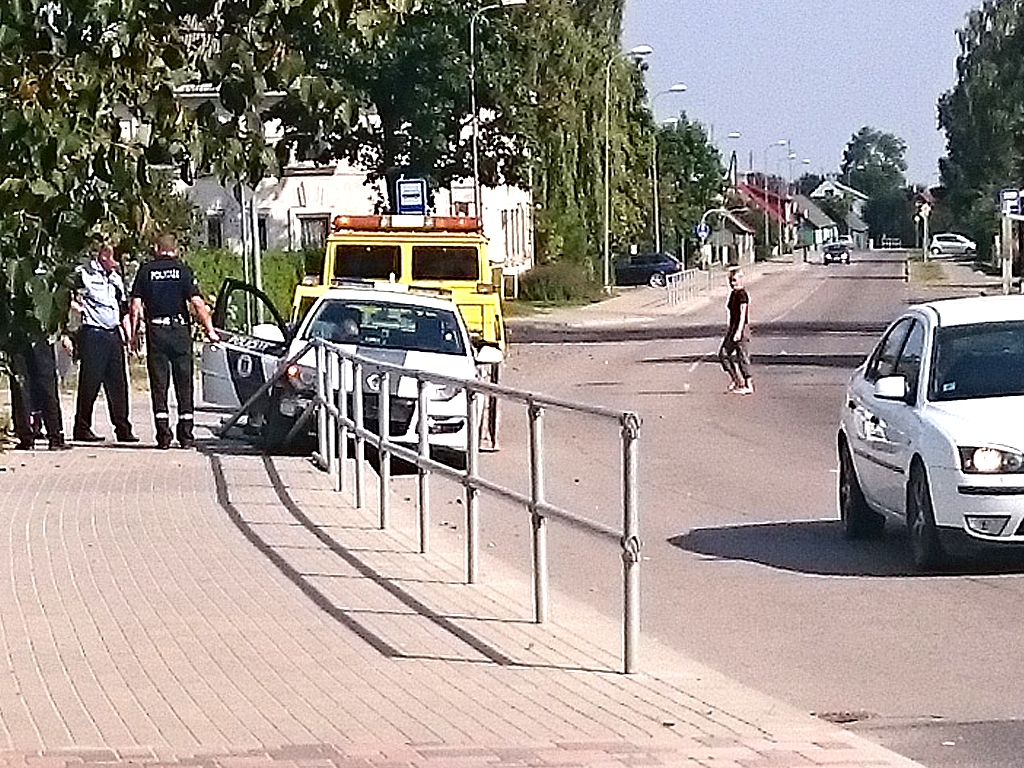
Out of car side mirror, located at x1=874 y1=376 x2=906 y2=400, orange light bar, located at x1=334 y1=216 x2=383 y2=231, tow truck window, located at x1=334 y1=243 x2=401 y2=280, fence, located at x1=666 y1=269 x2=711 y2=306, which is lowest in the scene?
fence, located at x1=666 y1=269 x2=711 y2=306

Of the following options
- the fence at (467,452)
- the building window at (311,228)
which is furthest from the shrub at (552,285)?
the fence at (467,452)

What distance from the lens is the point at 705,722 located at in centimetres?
807

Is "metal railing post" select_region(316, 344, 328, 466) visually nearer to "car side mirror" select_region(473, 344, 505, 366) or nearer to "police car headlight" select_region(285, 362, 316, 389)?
"police car headlight" select_region(285, 362, 316, 389)

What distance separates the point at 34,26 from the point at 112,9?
0.84 ft

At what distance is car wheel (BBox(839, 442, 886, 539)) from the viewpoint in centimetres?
1373

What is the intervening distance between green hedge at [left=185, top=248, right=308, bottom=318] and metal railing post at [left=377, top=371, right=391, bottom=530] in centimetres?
2277

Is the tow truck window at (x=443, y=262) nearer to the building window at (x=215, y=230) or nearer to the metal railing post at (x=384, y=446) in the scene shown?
the metal railing post at (x=384, y=446)

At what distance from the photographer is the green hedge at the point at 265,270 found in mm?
39031

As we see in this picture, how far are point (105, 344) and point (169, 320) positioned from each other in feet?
2.73

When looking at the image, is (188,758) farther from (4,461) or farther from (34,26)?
(4,461)

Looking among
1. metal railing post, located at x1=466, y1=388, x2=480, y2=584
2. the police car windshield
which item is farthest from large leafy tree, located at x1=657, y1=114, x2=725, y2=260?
metal railing post, located at x1=466, y1=388, x2=480, y2=584

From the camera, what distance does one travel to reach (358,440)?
15.3m

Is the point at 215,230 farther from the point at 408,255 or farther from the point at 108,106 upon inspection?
the point at 108,106

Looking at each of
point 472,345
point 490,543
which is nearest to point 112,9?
point 490,543
